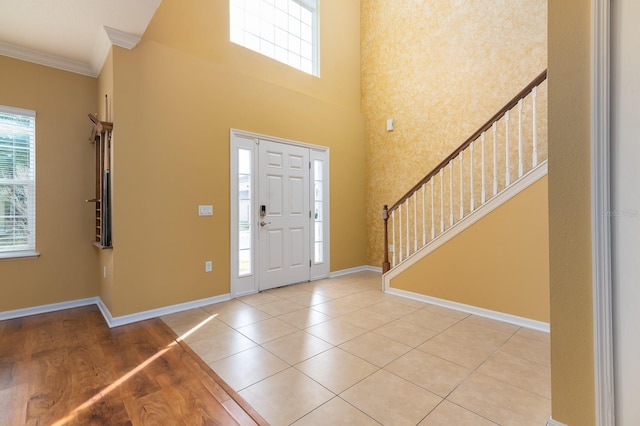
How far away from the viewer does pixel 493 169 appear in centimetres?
375

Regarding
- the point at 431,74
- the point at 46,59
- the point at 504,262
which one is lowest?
the point at 504,262

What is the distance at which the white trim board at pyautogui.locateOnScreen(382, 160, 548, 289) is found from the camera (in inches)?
112

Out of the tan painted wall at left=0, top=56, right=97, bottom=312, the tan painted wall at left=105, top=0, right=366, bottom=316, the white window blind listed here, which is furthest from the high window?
the white window blind

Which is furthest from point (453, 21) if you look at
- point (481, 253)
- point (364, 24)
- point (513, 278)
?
point (513, 278)

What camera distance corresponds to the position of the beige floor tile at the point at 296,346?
2379 mm

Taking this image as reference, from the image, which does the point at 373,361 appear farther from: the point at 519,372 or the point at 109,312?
the point at 109,312

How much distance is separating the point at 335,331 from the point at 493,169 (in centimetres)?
276

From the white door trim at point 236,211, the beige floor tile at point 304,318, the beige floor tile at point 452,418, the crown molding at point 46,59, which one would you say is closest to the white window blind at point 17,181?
the crown molding at point 46,59

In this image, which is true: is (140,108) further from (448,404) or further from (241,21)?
(448,404)

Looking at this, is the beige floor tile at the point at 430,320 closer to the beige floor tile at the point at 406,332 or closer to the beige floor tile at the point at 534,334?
the beige floor tile at the point at 406,332

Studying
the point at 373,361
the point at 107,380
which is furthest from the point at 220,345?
the point at 373,361

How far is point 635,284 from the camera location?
1.24 metres

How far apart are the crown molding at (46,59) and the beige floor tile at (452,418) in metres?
4.74

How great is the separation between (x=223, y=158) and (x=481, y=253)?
10.5ft
